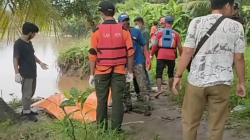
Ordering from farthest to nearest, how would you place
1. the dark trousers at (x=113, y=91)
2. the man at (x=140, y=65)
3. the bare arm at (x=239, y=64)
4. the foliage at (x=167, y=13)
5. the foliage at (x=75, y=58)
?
the foliage at (x=167, y=13), the foliage at (x=75, y=58), the man at (x=140, y=65), the dark trousers at (x=113, y=91), the bare arm at (x=239, y=64)

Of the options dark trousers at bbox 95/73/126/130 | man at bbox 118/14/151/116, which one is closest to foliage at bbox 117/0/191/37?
man at bbox 118/14/151/116

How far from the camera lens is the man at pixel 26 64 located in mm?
7016

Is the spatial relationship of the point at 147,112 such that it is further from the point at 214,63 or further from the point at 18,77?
the point at 214,63

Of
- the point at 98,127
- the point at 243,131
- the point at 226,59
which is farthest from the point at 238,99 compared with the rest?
the point at 226,59

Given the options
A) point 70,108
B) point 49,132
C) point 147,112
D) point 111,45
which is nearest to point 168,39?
point 147,112

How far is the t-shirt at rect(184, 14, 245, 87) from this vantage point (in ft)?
14.8

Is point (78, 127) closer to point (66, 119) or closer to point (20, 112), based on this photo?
point (66, 119)

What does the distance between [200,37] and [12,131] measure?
3.29m

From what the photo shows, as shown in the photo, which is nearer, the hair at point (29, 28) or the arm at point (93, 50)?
the arm at point (93, 50)

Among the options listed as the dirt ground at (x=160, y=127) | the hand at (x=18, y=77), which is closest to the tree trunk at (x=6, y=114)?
the hand at (x=18, y=77)

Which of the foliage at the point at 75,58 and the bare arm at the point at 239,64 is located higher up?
the bare arm at the point at 239,64

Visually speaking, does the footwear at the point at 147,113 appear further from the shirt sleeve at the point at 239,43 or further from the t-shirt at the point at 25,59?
the shirt sleeve at the point at 239,43

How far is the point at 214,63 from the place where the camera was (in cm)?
455

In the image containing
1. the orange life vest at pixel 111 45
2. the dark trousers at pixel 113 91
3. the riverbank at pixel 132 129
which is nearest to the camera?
the riverbank at pixel 132 129
